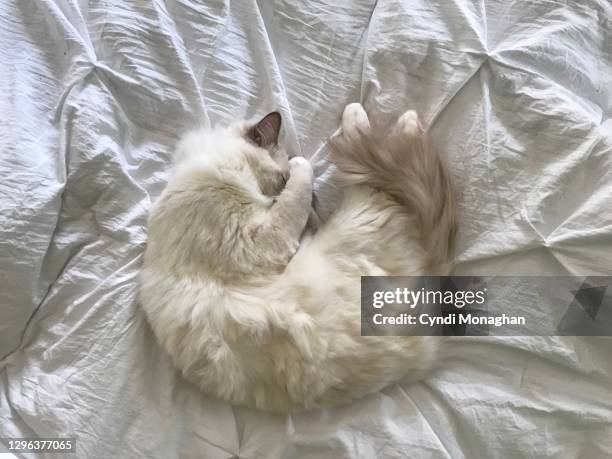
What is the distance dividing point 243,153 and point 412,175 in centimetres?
39

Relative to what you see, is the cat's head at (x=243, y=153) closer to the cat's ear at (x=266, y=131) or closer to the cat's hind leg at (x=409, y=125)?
the cat's ear at (x=266, y=131)

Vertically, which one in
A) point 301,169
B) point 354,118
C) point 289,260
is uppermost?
point 354,118

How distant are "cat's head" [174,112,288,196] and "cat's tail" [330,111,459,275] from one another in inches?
6.3

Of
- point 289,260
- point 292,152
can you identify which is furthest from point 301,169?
point 289,260

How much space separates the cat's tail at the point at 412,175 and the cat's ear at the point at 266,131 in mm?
160

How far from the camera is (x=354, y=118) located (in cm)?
117

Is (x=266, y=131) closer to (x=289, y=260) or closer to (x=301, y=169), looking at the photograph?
(x=301, y=169)

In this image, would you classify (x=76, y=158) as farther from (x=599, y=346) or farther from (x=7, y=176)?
(x=599, y=346)

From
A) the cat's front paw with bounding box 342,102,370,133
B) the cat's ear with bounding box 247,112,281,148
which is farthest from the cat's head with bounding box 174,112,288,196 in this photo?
the cat's front paw with bounding box 342,102,370,133

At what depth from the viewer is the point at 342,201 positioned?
113 cm

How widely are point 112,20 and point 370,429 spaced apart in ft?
3.56

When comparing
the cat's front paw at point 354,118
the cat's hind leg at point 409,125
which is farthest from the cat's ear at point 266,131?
the cat's hind leg at point 409,125

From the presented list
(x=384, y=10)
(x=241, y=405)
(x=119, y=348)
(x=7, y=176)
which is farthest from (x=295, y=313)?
(x=384, y=10)

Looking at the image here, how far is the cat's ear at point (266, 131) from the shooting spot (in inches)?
45.7
